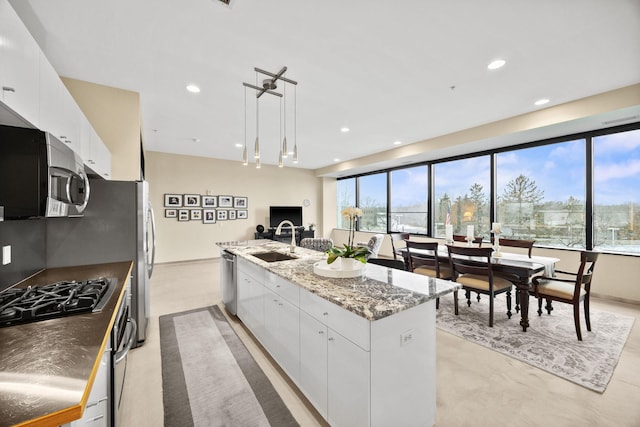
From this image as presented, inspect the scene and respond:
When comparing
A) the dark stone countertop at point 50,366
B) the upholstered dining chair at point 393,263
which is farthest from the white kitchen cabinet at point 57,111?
the upholstered dining chair at point 393,263

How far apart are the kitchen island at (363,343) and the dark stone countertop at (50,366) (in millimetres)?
1062

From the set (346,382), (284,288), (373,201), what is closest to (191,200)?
(373,201)

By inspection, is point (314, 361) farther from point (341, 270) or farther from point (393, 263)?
point (393, 263)

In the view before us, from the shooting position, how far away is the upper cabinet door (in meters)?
1.10

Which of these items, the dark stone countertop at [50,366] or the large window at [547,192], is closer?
the dark stone countertop at [50,366]

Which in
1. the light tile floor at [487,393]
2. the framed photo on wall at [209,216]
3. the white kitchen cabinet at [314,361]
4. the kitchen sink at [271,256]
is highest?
the framed photo on wall at [209,216]

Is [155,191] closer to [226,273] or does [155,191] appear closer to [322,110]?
[226,273]

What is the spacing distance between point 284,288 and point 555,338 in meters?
2.95

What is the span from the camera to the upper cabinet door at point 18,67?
43.5 inches

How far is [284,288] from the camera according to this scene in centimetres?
208

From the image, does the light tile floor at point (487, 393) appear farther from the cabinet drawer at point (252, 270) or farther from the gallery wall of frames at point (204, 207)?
the gallery wall of frames at point (204, 207)

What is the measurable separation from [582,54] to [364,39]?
213 centimetres

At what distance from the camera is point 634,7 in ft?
6.22

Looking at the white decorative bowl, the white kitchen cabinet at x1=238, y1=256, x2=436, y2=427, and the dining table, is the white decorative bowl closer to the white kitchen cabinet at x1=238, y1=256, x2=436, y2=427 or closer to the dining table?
the white kitchen cabinet at x1=238, y1=256, x2=436, y2=427
